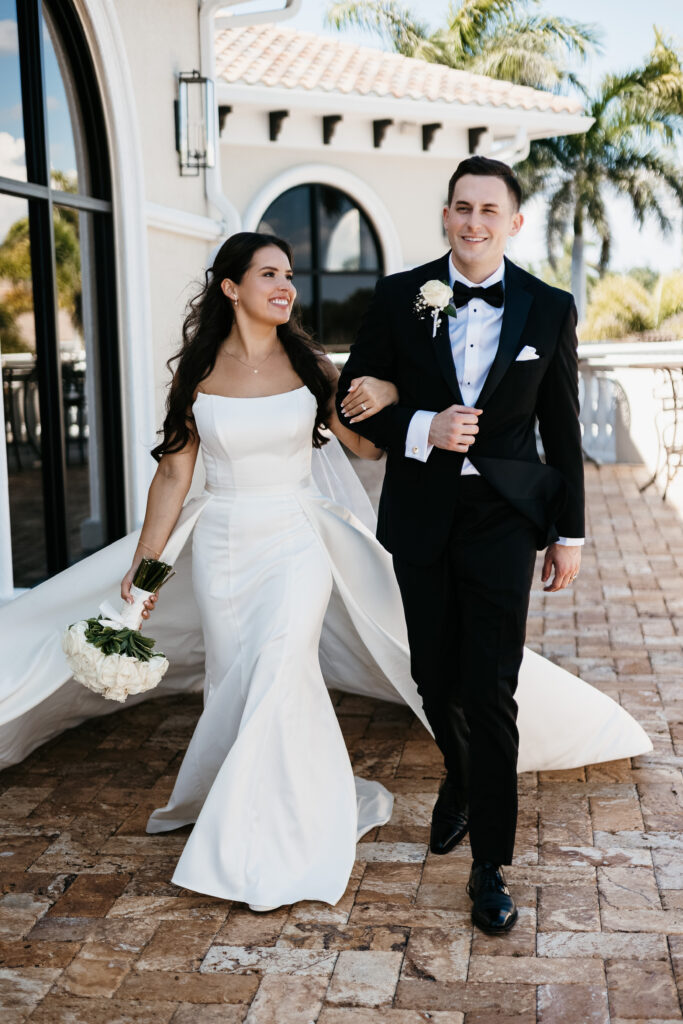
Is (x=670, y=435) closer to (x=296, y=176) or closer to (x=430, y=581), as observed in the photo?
(x=296, y=176)

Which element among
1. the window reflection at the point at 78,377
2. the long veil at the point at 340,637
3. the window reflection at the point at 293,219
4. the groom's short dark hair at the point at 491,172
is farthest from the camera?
the window reflection at the point at 293,219

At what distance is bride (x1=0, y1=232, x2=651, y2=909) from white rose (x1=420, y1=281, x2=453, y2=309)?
33cm

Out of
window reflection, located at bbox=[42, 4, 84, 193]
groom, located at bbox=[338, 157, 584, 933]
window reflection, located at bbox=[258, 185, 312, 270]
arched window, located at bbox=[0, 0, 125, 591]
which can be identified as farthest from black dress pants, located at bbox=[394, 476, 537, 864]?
window reflection, located at bbox=[258, 185, 312, 270]

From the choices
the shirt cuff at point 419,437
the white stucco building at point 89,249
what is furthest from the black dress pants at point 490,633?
the white stucco building at point 89,249

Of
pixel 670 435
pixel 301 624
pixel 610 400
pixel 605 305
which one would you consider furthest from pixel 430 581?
pixel 605 305

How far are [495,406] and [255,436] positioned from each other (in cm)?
88

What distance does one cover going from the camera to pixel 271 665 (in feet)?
11.5

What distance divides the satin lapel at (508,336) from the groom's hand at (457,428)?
10 centimetres

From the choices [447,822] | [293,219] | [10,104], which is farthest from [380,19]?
[447,822]

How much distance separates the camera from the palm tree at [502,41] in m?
30.6

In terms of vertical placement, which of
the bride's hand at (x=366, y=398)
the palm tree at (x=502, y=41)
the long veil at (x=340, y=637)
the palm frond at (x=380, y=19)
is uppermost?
the palm frond at (x=380, y=19)

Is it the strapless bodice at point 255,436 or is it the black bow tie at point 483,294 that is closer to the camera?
the black bow tie at point 483,294

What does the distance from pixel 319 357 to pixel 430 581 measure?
3.13ft

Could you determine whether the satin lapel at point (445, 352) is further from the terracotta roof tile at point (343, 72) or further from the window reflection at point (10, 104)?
the terracotta roof tile at point (343, 72)
